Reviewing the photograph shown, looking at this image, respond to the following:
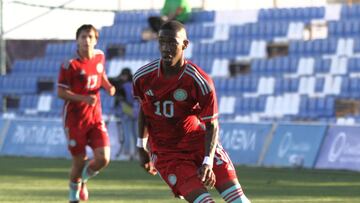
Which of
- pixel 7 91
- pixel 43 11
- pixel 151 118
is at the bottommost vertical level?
pixel 7 91

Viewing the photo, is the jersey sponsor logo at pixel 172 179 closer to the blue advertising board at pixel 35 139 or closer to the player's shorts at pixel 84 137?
the player's shorts at pixel 84 137

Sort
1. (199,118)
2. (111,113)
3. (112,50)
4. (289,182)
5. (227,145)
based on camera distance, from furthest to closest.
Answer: (112,50) → (111,113) → (227,145) → (289,182) → (199,118)

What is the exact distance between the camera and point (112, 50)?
3444cm

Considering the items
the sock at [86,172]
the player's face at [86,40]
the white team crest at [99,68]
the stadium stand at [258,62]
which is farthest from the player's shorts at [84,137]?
the stadium stand at [258,62]

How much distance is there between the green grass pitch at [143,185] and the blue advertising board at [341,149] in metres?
0.43

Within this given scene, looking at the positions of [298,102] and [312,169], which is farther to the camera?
[298,102]

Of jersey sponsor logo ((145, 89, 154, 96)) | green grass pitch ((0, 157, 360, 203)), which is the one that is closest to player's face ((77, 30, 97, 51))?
green grass pitch ((0, 157, 360, 203))

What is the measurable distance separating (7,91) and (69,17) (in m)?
3.02

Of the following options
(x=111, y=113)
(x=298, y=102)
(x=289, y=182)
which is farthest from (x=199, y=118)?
(x=111, y=113)

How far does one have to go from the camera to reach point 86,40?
14.1 metres

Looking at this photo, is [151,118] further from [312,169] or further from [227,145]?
[227,145]

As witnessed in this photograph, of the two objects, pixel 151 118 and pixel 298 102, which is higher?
pixel 151 118

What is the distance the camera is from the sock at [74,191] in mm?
13953

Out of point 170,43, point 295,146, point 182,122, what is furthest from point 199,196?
point 295,146
